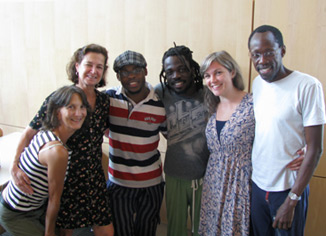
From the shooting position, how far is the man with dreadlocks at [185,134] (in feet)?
6.05

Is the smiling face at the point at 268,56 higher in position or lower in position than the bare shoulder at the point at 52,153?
higher

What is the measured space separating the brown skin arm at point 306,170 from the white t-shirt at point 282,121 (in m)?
0.05

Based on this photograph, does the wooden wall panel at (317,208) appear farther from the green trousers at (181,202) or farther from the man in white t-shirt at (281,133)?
the green trousers at (181,202)

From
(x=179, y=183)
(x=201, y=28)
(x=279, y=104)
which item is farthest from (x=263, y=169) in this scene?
(x=201, y=28)

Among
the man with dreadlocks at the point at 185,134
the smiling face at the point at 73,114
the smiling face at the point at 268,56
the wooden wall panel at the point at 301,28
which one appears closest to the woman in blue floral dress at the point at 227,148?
the man with dreadlocks at the point at 185,134

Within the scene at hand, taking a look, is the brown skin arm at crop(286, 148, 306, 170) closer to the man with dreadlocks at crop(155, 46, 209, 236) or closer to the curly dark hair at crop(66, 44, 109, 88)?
the man with dreadlocks at crop(155, 46, 209, 236)

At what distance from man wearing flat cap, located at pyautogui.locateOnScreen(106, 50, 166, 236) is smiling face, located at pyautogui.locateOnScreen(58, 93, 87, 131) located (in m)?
0.32

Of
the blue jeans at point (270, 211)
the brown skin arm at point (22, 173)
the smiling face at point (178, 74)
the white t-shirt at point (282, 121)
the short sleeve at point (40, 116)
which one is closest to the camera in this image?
the white t-shirt at point (282, 121)

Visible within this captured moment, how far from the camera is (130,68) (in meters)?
1.82

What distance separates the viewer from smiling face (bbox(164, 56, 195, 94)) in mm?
1803

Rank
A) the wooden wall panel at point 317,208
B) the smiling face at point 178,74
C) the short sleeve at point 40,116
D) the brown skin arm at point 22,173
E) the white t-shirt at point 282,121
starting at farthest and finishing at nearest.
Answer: the wooden wall panel at point 317,208 → the smiling face at point 178,74 → the short sleeve at point 40,116 → the brown skin arm at point 22,173 → the white t-shirt at point 282,121

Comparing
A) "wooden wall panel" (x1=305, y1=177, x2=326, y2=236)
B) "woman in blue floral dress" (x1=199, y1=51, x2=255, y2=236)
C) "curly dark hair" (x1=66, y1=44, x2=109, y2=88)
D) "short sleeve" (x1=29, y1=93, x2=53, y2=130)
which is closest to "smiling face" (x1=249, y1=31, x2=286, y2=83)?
"woman in blue floral dress" (x1=199, y1=51, x2=255, y2=236)

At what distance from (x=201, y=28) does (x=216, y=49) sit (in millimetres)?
204

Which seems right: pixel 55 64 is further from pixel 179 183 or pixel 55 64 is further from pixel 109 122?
pixel 179 183
